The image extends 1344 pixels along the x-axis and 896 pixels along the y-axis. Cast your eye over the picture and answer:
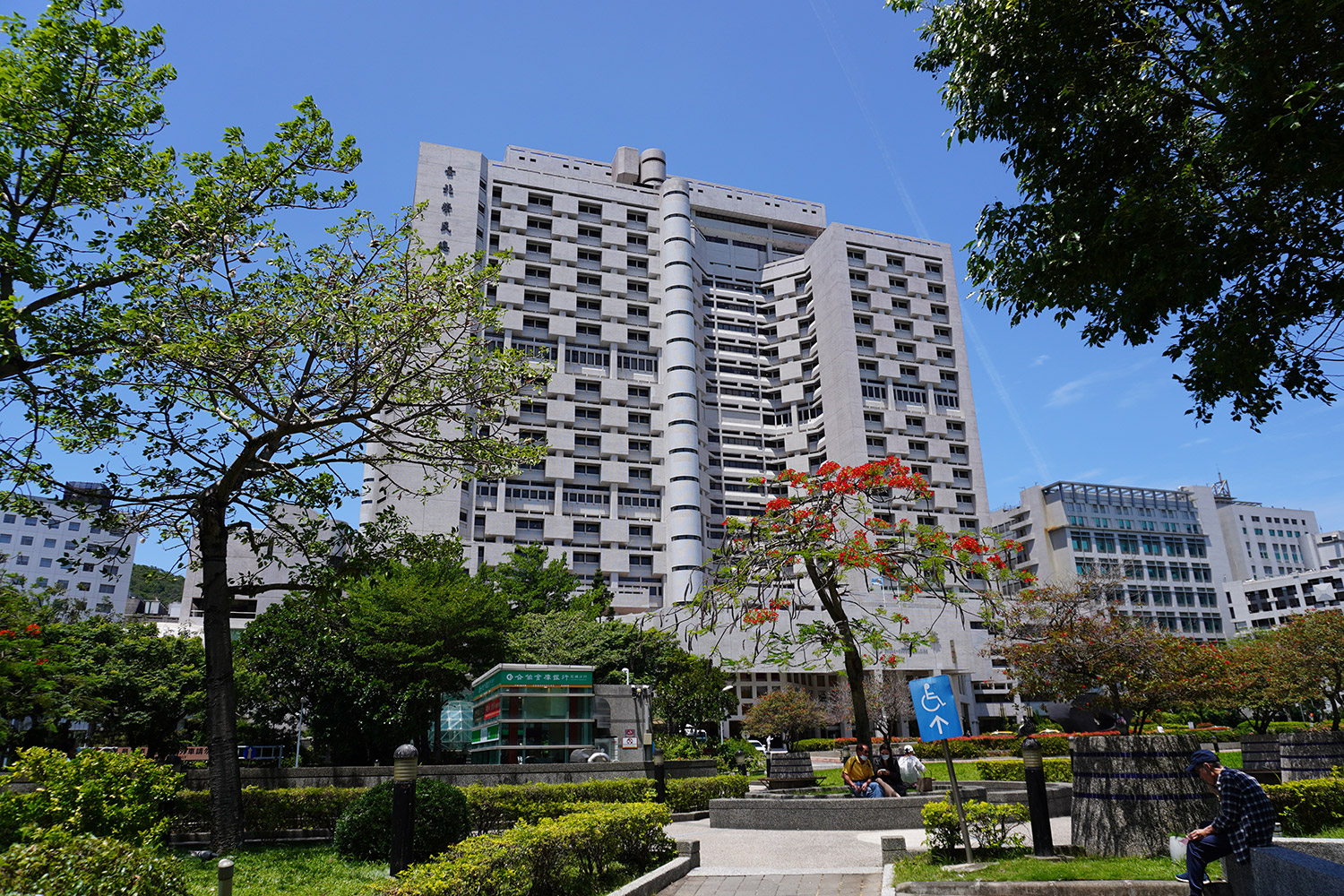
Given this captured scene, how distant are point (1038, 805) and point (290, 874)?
9752 mm

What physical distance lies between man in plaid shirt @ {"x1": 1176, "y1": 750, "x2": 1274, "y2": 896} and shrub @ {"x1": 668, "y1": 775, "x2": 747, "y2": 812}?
13.1 meters

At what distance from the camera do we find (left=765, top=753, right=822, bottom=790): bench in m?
19.9

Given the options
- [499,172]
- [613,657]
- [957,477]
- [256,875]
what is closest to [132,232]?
[256,875]

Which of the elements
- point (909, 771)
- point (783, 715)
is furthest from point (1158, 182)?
point (783, 715)

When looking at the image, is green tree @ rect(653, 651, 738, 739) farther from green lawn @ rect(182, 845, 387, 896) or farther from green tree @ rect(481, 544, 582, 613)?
green lawn @ rect(182, 845, 387, 896)

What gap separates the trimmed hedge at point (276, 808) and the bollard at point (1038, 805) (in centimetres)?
1138

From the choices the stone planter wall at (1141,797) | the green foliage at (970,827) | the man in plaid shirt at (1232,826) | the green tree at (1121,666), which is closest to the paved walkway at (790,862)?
the green foliage at (970,827)

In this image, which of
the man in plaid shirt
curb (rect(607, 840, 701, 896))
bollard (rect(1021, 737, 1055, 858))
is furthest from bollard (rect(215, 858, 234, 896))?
bollard (rect(1021, 737, 1055, 858))

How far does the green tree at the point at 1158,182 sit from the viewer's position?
26.4 ft

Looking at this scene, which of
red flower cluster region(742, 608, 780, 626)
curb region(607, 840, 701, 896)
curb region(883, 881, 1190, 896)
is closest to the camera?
curb region(883, 881, 1190, 896)

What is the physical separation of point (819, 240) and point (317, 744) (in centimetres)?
6724

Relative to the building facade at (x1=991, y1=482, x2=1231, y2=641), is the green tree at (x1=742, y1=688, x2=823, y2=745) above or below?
below

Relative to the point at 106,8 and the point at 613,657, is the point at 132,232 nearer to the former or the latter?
the point at 106,8

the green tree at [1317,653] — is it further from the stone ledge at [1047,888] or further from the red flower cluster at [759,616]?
the stone ledge at [1047,888]
